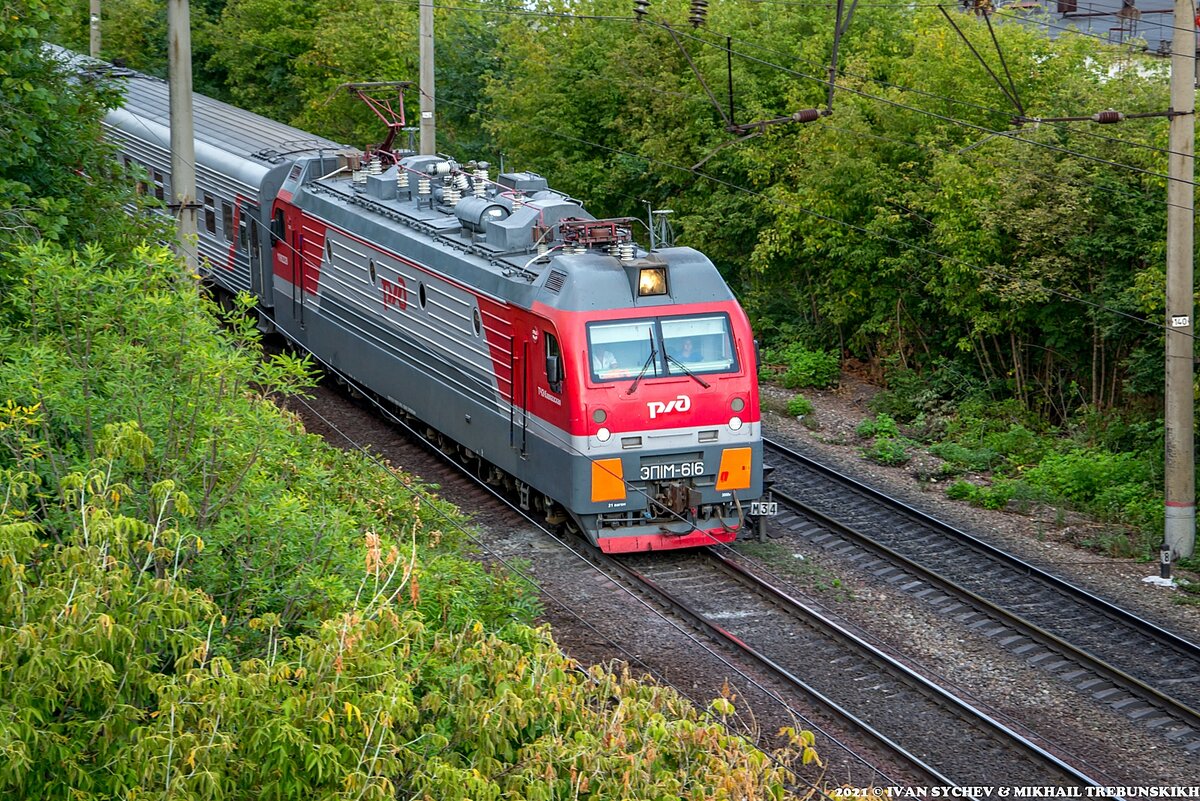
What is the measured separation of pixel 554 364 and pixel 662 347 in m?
1.21

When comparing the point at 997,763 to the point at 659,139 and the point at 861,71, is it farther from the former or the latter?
the point at 659,139

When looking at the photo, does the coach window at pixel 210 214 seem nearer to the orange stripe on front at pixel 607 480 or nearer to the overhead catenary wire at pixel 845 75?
the overhead catenary wire at pixel 845 75

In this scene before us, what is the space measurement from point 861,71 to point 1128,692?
13906mm

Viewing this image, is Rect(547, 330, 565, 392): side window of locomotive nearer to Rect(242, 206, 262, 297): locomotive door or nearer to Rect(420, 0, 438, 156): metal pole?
Rect(420, 0, 438, 156): metal pole

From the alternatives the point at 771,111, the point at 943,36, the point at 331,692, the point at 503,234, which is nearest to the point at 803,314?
the point at 771,111

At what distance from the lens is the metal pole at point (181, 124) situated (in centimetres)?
1459

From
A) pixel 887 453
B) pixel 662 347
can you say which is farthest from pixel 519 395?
pixel 887 453

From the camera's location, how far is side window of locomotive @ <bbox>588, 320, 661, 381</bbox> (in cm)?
1576

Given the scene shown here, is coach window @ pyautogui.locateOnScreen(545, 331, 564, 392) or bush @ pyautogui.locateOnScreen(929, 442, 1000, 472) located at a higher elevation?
coach window @ pyautogui.locateOnScreen(545, 331, 564, 392)

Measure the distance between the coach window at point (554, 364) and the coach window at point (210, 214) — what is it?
484 inches

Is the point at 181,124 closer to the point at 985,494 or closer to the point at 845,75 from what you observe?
the point at 985,494

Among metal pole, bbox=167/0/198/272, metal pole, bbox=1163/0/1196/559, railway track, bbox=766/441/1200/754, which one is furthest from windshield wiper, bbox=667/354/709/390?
metal pole, bbox=1163/0/1196/559

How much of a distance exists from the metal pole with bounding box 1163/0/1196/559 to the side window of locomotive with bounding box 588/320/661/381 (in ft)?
19.7

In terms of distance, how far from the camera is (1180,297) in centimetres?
1673
